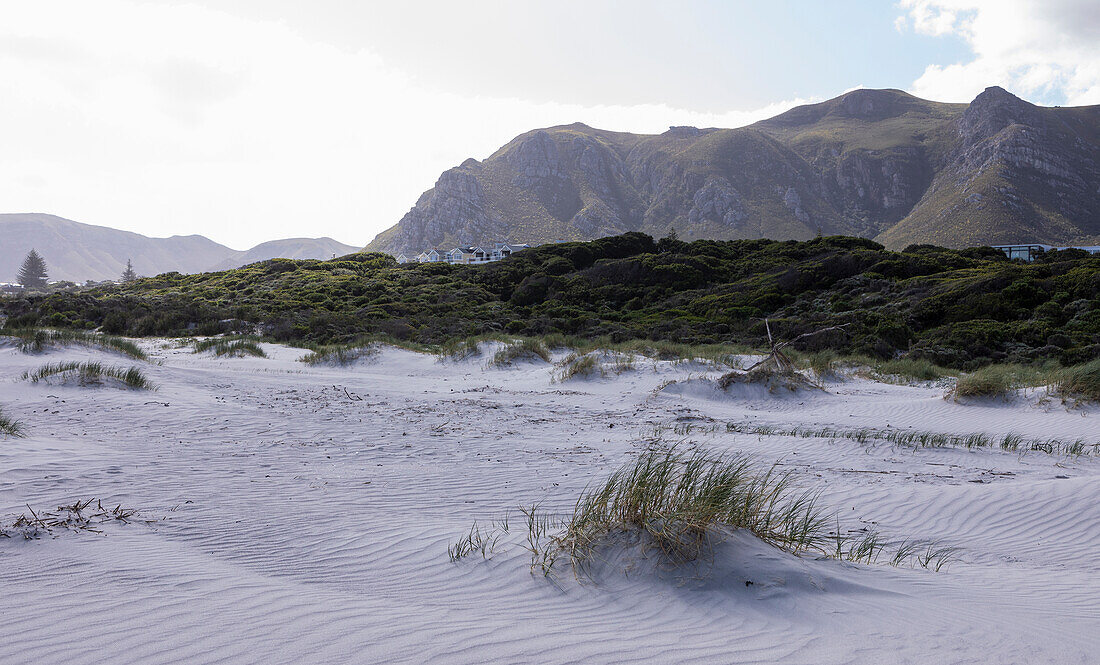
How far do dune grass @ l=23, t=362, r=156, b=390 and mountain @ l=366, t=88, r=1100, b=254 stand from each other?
102m

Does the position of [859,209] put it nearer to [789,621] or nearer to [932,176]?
[932,176]

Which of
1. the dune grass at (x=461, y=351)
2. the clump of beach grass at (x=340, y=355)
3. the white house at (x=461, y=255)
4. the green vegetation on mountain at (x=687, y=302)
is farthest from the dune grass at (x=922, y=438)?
the white house at (x=461, y=255)

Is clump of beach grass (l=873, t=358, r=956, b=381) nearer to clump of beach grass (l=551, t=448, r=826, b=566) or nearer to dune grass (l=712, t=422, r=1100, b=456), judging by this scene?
dune grass (l=712, t=422, r=1100, b=456)

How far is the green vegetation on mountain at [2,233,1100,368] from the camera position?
19.4 m

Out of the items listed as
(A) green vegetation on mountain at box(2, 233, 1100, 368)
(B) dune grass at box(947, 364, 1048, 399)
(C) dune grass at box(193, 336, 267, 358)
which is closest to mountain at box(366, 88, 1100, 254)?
(A) green vegetation on mountain at box(2, 233, 1100, 368)

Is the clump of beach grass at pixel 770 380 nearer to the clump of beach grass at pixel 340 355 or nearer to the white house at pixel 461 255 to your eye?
the clump of beach grass at pixel 340 355

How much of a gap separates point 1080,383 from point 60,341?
2132 centimetres

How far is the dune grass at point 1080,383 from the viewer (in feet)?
32.1

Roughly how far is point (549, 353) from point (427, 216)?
131 metres

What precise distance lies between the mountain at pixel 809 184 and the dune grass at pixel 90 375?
102 m

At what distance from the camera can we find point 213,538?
4.05 metres

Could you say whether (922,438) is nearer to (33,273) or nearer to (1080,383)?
(1080,383)

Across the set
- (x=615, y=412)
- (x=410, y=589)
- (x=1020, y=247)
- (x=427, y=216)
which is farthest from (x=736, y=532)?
(x=427, y=216)

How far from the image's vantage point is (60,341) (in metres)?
13.0
